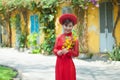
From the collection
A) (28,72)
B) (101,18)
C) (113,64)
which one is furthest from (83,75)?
(101,18)

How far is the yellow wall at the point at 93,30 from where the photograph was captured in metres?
19.9

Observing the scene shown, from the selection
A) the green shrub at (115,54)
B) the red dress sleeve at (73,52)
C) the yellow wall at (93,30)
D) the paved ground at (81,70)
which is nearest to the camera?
the red dress sleeve at (73,52)

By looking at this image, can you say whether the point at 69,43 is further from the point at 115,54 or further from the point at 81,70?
the point at 115,54

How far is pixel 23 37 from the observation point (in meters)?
26.7

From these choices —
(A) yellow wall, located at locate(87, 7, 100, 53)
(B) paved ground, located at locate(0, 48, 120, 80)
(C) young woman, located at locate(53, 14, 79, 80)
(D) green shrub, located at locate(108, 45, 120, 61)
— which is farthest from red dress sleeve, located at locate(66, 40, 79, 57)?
(A) yellow wall, located at locate(87, 7, 100, 53)

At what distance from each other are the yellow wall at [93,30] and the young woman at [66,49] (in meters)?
12.5

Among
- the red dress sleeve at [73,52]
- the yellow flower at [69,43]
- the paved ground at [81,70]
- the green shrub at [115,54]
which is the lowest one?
the paved ground at [81,70]

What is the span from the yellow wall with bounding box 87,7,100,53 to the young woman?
491 inches

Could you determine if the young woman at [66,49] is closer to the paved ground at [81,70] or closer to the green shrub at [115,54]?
the paved ground at [81,70]

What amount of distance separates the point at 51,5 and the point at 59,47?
14.7m

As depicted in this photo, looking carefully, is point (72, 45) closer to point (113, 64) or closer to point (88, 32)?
point (113, 64)

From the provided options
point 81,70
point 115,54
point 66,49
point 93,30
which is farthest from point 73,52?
point 93,30

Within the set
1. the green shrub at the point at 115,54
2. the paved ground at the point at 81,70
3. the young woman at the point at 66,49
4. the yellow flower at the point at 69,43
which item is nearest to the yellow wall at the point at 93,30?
the paved ground at the point at 81,70

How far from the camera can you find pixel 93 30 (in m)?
20.0
